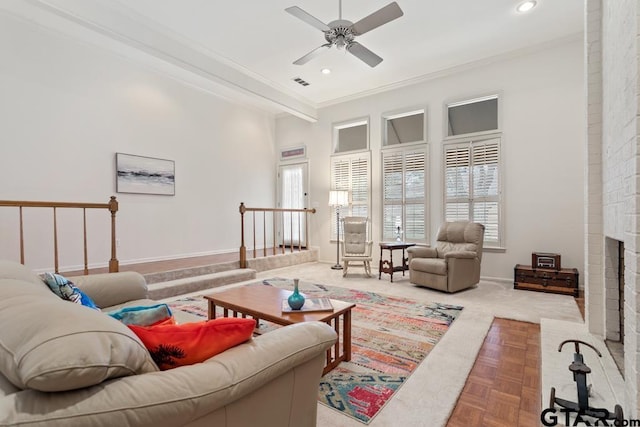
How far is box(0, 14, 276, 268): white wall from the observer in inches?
158

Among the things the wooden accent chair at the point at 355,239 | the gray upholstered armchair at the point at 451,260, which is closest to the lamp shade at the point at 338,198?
the wooden accent chair at the point at 355,239

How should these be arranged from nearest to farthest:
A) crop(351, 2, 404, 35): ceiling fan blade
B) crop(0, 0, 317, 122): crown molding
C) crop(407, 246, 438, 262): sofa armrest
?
crop(351, 2, 404, 35): ceiling fan blade
crop(0, 0, 317, 122): crown molding
crop(407, 246, 438, 262): sofa armrest

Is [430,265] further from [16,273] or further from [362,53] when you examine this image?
[16,273]

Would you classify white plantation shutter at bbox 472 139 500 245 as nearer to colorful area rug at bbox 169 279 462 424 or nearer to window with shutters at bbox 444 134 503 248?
window with shutters at bbox 444 134 503 248

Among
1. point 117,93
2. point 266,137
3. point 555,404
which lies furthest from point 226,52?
point 555,404

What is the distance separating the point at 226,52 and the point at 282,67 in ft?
3.06

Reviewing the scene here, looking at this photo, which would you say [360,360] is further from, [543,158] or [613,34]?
[543,158]

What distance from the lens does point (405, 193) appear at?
585cm

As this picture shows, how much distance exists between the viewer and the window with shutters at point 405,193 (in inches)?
223

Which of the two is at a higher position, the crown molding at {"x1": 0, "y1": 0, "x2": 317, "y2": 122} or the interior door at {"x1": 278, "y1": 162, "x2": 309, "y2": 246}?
the crown molding at {"x1": 0, "y1": 0, "x2": 317, "y2": 122}

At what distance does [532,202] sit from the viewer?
4.68m

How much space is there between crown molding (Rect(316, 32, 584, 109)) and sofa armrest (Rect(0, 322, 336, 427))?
17.6ft

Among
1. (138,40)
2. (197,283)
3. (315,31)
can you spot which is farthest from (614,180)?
(138,40)

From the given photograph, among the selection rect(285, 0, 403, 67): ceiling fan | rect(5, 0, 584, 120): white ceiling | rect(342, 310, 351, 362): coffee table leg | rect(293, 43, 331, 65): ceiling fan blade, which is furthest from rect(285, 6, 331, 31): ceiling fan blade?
rect(342, 310, 351, 362): coffee table leg
